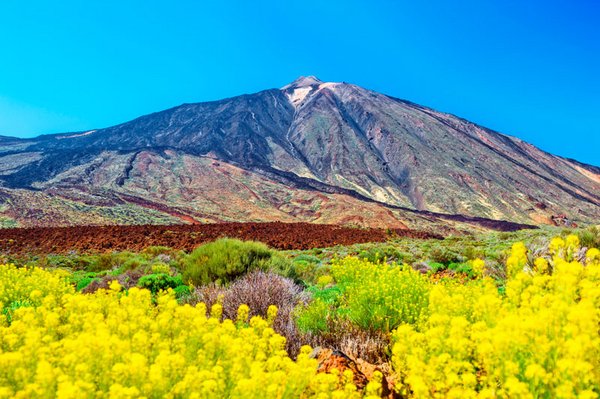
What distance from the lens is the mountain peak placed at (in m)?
177

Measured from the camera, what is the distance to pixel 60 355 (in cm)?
332

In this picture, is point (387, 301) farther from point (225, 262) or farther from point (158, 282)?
point (158, 282)

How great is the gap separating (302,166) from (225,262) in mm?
90997

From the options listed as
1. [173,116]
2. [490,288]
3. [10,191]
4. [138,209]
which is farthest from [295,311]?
[173,116]

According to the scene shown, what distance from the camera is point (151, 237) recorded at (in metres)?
22.7

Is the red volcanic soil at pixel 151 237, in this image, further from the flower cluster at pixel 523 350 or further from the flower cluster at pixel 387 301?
the flower cluster at pixel 523 350

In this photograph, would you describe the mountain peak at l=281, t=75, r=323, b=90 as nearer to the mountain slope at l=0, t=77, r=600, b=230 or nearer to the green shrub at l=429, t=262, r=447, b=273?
the mountain slope at l=0, t=77, r=600, b=230

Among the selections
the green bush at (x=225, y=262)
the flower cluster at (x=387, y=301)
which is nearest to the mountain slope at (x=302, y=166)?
the green bush at (x=225, y=262)

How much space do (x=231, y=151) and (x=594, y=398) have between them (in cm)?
10421

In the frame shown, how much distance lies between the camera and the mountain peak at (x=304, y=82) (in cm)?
17700

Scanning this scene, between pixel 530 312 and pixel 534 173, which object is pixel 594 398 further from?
pixel 534 173

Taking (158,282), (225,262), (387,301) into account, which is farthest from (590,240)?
(158,282)

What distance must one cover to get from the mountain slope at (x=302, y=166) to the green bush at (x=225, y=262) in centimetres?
3133

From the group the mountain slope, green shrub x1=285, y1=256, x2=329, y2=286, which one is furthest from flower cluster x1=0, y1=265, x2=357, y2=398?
the mountain slope
